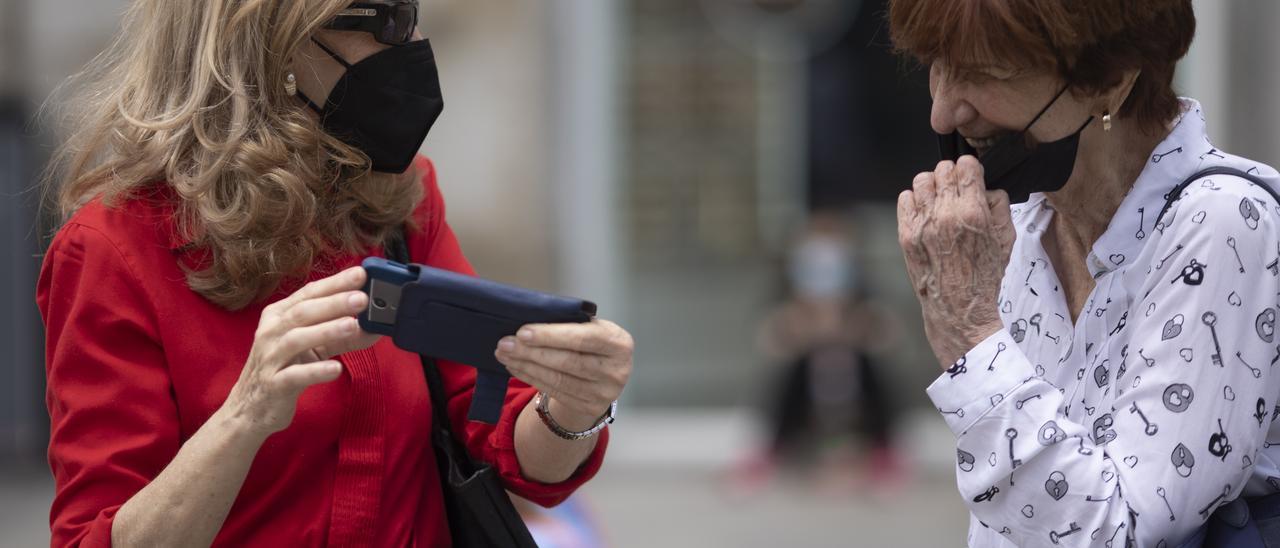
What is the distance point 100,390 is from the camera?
2.09m

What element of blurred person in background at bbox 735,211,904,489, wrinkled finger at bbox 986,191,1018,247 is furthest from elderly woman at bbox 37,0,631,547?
blurred person in background at bbox 735,211,904,489

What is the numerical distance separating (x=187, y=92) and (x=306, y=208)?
28cm

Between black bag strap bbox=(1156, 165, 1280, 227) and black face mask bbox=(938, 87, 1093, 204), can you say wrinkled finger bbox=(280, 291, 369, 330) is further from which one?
black bag strap bbox=(1156, 165, 1280, 227)

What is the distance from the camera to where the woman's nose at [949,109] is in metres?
2.31

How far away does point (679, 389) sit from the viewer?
27.0 ft

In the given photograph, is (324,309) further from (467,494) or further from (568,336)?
(467,494)

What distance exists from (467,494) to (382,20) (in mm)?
837

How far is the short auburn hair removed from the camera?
6.95 feet

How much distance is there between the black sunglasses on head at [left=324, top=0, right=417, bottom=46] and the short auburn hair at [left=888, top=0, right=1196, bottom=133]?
0.89 metres

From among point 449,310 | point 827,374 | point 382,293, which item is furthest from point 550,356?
point 827,374

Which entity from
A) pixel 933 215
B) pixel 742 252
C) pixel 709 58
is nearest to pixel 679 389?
pixel 742 252

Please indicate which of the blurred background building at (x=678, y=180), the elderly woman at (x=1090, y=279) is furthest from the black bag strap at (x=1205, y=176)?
the blurred background building at (x=678, y=180)

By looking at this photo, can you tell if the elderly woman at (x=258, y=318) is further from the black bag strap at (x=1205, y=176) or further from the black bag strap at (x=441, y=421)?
the black bag strap at (x=1205, y=176)

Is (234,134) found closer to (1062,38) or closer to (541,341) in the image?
(541,341)
